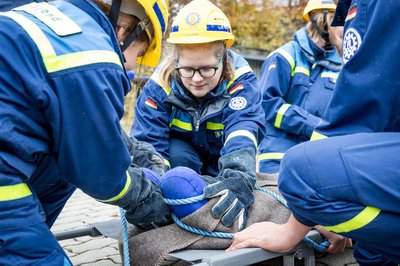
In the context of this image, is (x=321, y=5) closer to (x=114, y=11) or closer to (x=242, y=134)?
(x=242, y=134)

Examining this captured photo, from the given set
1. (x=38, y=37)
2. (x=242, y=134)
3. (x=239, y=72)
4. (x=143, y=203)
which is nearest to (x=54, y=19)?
(x=38, y=37)

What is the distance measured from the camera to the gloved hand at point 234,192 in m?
2.39

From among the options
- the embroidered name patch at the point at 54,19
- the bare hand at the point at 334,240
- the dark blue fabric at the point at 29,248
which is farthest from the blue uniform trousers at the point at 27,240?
the bare hand at the point at 334,240

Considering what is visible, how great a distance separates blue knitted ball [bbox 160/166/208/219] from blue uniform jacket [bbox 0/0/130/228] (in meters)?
0.51

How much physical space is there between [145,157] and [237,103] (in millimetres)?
704

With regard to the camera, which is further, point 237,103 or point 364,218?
point 237,103

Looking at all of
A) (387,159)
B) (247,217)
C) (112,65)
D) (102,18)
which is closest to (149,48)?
(102,18)

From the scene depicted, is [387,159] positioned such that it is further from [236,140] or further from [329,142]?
[236,140]

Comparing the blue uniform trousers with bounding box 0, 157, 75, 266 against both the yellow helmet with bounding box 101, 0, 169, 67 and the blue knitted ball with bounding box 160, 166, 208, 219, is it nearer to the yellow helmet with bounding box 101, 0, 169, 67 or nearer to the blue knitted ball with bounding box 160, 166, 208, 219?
the blue knitted ball with bounding box 160, 166, 208, 219

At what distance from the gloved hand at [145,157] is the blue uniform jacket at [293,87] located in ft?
4.30

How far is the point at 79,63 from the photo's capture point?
1739 millimetres

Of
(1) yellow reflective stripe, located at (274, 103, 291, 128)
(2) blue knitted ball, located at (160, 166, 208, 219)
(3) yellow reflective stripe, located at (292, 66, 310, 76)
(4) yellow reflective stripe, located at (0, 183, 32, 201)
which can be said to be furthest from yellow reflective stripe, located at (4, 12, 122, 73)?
(3) yellow reflective stripe, located at (292, 66, 310, 76)

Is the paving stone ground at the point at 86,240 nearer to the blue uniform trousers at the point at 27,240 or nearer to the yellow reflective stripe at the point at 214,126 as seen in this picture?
the yellow reflective stripe at the point at 214,126

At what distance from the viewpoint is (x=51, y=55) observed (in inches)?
67.6
